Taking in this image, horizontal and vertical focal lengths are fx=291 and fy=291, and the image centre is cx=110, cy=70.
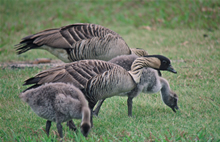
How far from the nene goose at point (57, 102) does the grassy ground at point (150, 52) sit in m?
0.37

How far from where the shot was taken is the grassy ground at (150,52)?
A: 4957 mm

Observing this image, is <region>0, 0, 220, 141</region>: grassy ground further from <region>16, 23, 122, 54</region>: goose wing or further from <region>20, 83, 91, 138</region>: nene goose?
<region>16, 23, 122, 54</region>: goose wing

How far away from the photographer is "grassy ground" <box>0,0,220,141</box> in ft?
16.3

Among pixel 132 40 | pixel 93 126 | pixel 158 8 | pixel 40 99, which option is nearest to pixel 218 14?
pixel 158 8

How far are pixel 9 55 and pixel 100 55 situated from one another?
453cm

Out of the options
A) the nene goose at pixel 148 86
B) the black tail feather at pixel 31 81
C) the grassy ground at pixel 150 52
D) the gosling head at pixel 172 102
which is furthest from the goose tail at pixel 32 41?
the gosling head at pixel 172 102

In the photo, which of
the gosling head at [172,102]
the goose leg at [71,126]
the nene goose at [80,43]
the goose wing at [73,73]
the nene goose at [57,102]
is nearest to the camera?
the nene goose at [57,102]

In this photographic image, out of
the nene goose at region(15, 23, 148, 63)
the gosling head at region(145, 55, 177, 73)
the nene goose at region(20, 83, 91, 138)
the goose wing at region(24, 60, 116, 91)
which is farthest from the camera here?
the nene goose at region(15, 23, 148, 63)

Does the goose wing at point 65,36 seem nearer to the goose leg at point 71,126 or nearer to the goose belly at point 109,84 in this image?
the goose belly at point 109,84

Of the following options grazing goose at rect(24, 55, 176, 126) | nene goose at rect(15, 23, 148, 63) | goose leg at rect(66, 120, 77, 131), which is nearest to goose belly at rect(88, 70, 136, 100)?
grazing goose at rect(24, 55, 176, 126)

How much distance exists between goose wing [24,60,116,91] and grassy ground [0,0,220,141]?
2.85 ft

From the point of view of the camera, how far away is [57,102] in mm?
4398

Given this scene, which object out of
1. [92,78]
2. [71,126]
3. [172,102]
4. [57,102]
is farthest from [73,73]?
[172,102]

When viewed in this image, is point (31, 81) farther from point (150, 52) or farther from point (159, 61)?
point (150, 52)
